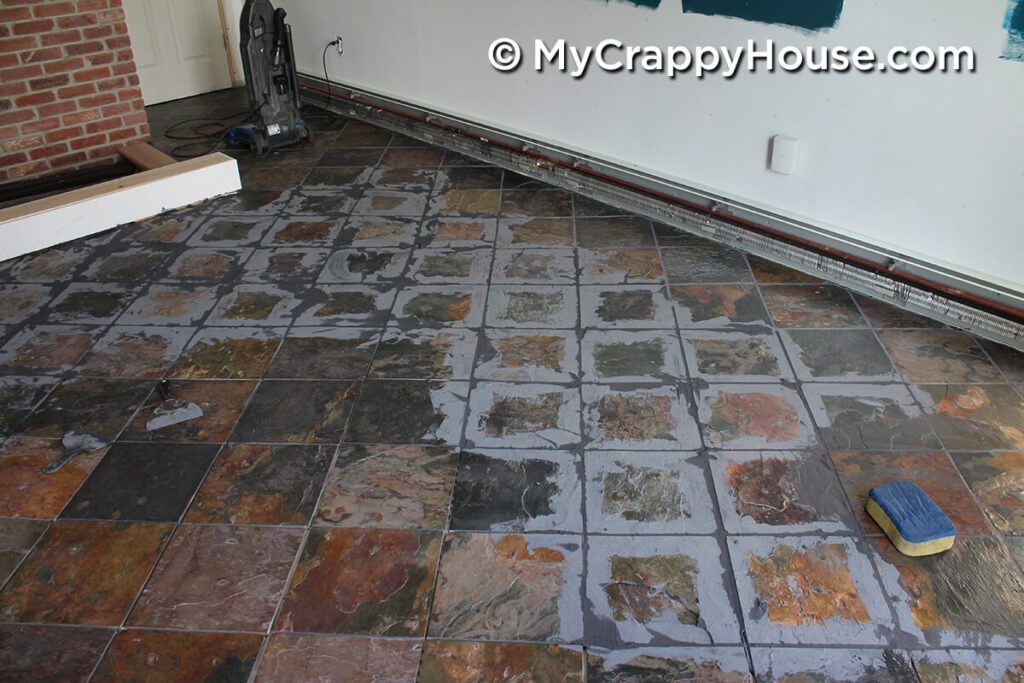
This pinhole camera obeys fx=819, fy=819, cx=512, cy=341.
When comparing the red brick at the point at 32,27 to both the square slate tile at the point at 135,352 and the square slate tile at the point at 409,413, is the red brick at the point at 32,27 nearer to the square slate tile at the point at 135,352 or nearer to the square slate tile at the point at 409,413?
the square slate tile at the point at 135,352

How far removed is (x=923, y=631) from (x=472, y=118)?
3.39 meters

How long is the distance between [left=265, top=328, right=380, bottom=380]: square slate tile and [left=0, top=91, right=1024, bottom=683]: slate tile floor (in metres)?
0.01

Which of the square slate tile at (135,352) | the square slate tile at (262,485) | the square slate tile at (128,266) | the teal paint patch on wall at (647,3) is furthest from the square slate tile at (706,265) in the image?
the square slate tile at (128,266)

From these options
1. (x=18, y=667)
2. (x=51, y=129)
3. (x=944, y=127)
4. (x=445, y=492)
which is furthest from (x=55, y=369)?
(x=944, y=127)

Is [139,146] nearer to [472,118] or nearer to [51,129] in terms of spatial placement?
[51,129]

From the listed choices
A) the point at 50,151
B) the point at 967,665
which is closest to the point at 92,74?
the point at 50,151

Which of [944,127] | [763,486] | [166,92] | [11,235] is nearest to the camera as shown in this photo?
[763,486]

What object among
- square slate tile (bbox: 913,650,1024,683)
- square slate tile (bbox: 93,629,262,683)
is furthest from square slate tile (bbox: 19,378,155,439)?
square slate tile (bbox: 913,650,1024,683)

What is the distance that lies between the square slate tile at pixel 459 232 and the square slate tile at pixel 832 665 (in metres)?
2.16

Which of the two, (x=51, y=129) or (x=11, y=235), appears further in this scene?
(x=51, y=129)

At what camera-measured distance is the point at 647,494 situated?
2.17 meters

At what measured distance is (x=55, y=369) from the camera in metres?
2.73

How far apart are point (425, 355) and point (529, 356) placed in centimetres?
35

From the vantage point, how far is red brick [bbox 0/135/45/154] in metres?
3.92
